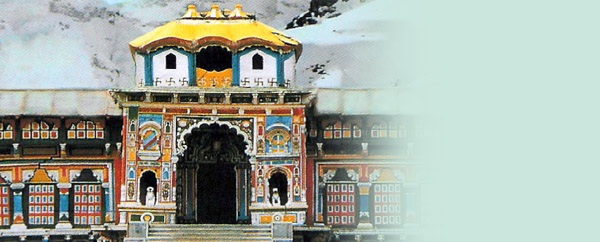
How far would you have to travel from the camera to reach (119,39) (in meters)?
63.9

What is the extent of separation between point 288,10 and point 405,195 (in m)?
25.5

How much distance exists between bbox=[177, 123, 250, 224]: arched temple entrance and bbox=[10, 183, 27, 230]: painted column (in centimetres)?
472

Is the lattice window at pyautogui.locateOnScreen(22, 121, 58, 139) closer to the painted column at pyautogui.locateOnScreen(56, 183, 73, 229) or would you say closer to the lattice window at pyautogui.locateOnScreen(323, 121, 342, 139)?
the painted column at pyautogui.locateOnScreen(56, 183, 73, 229)

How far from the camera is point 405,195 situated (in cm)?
4297

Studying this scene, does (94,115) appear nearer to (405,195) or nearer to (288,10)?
(405,195)

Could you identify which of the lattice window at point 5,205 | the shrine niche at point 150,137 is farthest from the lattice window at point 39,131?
the shrine niche at point 150,137

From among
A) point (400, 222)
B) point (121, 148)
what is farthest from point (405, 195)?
point (121, 148)

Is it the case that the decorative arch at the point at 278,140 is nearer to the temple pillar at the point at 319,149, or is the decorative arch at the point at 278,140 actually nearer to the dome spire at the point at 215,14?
the temple pillar at the point at 319,149

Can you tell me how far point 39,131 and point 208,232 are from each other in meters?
6.20

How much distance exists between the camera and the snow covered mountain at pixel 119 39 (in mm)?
61219

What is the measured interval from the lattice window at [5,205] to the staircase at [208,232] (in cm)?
529

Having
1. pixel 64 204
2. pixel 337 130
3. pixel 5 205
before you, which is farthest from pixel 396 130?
pixel 5 205

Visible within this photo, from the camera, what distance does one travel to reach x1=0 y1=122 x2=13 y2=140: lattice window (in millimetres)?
41594

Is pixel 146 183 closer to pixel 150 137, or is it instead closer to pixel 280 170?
pixel 150 137
